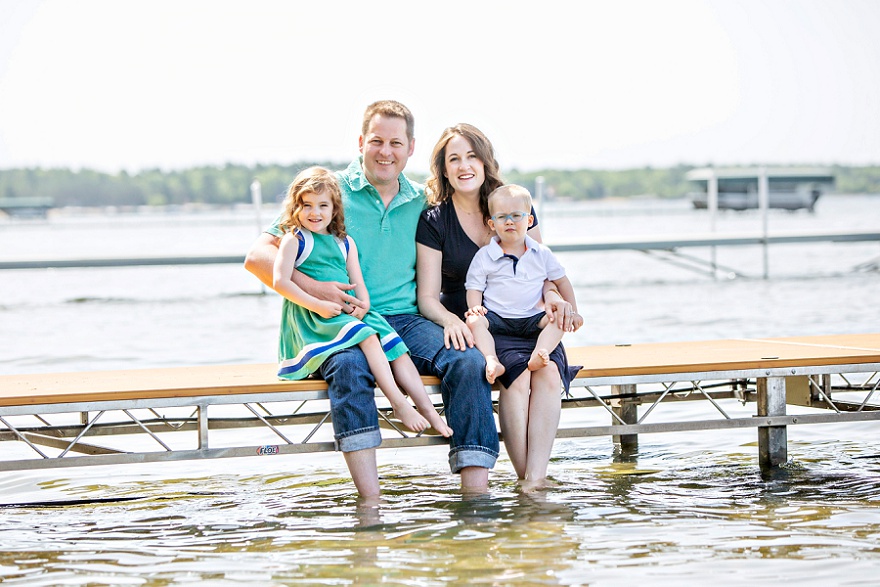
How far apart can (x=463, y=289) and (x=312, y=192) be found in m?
0.71

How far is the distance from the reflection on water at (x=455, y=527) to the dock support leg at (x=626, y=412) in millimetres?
277

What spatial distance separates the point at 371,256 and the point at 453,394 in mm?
617

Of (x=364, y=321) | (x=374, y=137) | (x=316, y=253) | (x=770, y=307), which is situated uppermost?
(x=374, y=137)

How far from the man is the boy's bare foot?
0.17 metres

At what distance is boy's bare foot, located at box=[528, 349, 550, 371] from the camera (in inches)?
145

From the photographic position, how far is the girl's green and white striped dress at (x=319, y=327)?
3627 millimetres

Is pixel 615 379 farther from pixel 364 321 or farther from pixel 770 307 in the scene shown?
pixel 770 307

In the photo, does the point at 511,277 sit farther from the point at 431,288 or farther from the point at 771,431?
the point at 771,431

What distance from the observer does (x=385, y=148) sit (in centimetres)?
392

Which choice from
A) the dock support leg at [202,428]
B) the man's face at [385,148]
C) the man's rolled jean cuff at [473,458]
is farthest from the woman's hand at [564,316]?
the dock support leg at [202,428]

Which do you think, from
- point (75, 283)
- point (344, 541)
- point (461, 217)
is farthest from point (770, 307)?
point (75, 283)

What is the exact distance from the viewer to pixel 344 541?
327 centimetres

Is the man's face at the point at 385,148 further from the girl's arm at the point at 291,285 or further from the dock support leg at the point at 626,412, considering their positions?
the dock support leg at the point at 626,412

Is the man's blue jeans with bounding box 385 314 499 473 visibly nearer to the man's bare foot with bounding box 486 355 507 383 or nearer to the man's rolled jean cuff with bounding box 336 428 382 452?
the man's bare foot with bounding box 486 355 507 383
